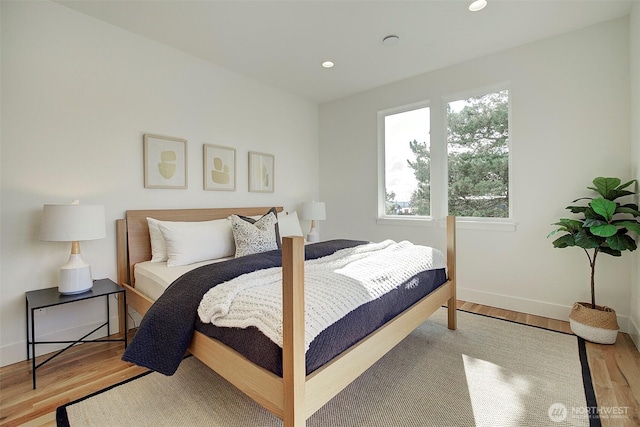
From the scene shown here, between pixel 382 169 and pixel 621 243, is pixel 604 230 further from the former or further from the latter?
pixel 382 169

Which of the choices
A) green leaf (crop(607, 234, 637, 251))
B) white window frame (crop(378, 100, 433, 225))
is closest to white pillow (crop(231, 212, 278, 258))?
white window frame (crop(378, 100, 433, 225))

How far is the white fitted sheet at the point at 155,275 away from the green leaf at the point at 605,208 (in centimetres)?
317

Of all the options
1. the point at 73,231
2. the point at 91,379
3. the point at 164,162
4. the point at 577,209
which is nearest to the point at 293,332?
the point at 91,379

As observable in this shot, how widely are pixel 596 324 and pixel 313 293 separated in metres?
2.41

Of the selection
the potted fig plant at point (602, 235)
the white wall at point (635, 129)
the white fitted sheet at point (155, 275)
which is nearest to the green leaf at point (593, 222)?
the potted fig plant at point (602, 235)

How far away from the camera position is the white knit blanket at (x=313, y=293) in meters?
1.26

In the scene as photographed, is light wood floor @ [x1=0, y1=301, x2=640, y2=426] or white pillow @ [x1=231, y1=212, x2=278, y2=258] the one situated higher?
white pillow @ [x1=231, y1=212, x2=278, y2=258]

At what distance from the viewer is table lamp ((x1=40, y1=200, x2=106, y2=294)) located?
1993 millimetres

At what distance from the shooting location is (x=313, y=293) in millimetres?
1407

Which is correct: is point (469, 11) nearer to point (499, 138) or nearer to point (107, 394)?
point (499, 138)

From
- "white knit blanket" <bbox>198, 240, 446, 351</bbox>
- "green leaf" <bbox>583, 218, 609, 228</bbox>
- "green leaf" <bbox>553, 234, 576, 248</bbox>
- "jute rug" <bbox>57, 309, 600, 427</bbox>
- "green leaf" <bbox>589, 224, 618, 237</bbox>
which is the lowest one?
"jute rug" <bbox>57, 309, 600, 427</bbox>

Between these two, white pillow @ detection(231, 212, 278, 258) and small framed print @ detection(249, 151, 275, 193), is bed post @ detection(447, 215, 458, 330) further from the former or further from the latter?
small framed print @ detection(249, 151, 275, 193)

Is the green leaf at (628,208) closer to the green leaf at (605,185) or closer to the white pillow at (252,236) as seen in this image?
the green leaf at (605,185)

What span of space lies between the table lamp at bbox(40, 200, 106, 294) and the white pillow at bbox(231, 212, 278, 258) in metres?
0.98
